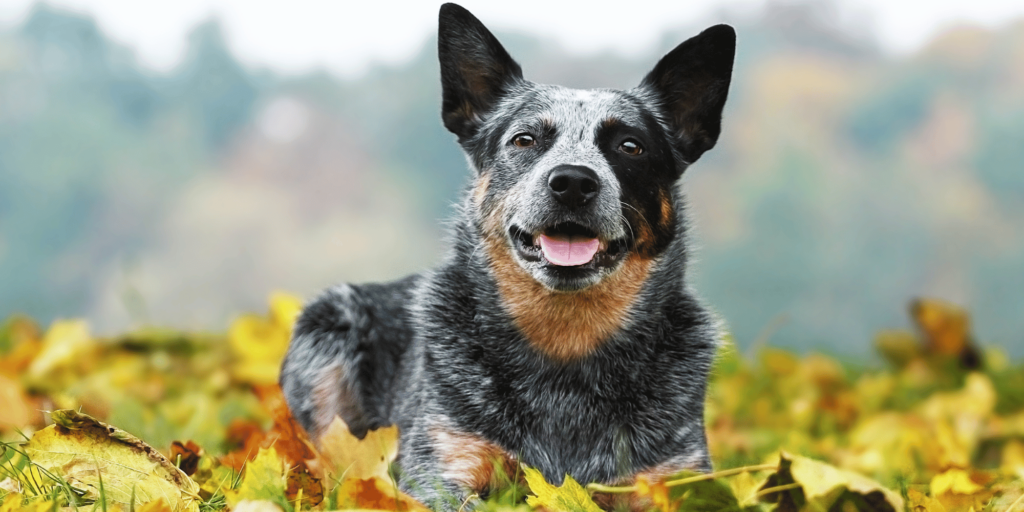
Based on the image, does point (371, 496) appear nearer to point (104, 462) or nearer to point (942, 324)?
point (104, 462)

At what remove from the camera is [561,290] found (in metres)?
3.18

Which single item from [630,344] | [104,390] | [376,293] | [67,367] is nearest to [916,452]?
[630,344]

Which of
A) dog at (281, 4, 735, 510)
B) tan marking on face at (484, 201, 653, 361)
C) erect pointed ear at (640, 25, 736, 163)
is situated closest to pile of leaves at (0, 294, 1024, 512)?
dog at (281, 4, 735, 510)

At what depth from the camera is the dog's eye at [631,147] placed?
3379 millimetres

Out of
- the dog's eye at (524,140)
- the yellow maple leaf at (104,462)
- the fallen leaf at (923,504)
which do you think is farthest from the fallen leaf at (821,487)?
the yellow maple leaf at (104,462)

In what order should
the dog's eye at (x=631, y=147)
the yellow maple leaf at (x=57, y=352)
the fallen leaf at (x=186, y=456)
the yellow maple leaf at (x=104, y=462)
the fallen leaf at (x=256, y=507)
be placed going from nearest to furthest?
the fallen leaf at (x=256, y=507) → the yellow maple leaf at (x=104, y=462) → the fallen leaf at (x=186, y=456) → the dog's eye at (x=631, y=147) → the yellow maple leaf at (x=57, y=352)

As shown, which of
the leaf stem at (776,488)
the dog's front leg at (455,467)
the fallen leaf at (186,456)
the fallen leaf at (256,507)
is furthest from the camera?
the fallen leaf at (186,456)

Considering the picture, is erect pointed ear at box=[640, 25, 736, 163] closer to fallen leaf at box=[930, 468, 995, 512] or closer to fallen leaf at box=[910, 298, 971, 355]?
fallen leaf at box=[930, 468, 995, 512]

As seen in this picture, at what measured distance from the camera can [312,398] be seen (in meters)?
4.04

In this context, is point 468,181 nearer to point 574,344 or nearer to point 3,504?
point 574,344

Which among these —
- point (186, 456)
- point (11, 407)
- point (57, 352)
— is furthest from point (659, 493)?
point (57, 352)

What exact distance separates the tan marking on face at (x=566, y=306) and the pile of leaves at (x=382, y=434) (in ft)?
1.66

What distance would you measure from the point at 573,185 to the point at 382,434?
0.99 metres

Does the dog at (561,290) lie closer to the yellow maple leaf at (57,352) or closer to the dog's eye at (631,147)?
the dog's eye at (631,147)
